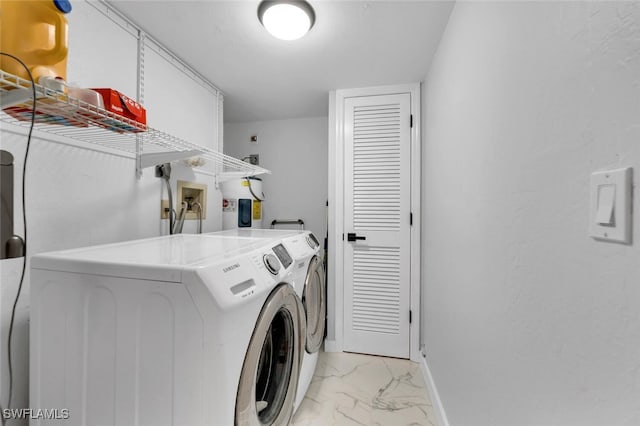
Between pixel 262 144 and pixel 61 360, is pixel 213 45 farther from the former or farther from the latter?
pixel 61 360

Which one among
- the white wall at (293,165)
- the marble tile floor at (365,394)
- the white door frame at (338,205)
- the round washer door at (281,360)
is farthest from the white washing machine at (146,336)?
the white wall at (293,165)

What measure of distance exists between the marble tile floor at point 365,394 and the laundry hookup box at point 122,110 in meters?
1.76

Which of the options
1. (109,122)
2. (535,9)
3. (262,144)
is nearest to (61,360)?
(109,122)

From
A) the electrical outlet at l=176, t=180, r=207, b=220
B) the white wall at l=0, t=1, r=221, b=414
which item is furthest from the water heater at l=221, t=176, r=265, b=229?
the white wall at l=0, t=1, r=221, b=414

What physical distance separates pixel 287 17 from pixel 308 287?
4.76 ft

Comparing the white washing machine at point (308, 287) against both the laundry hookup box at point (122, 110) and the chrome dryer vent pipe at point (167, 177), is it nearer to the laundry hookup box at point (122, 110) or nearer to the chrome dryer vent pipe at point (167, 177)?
the chrome dryer vent pipe at point (167, 177)

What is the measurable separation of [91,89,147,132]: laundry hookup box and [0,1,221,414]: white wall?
13.1 inches

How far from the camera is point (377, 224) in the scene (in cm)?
232

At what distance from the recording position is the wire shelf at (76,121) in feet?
2.43

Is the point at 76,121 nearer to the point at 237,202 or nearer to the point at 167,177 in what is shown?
the point at 167,177

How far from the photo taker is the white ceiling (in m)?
1.39

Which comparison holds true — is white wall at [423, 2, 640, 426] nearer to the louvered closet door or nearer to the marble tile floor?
the marble tile floor

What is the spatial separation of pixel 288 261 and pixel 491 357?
2.90 feet

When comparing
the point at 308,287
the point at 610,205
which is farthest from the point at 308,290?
the point at 610,205
